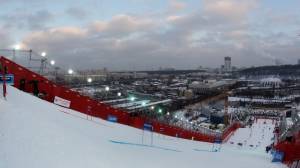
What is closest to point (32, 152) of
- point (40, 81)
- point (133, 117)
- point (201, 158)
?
point (201, 158)

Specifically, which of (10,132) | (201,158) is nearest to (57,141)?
(10,132)

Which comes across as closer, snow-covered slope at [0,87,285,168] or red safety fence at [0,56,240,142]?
snow-covered slope at [0,87,285,168]

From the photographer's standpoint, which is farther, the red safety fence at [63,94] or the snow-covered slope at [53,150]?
the red safety fence at [63,94]

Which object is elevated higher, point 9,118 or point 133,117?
point 9,118

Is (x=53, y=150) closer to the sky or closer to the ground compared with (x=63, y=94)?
closer to the ground

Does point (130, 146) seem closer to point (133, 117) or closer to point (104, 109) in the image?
point (104, 109)

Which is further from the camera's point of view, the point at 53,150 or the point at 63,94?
the point at 63,94

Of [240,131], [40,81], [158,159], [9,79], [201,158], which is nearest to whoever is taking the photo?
[158,159]

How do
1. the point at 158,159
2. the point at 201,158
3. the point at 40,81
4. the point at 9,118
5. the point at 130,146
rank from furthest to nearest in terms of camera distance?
the point at 40,81, the point at 201,158, the point at 130,146, the point at 158,159, the point at 9,118

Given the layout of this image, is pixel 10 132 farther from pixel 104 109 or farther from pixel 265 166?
pixel 104 109

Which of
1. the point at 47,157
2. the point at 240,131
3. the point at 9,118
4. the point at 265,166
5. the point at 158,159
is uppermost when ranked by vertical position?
the point at 9,118

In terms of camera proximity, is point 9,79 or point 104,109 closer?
point 9,79
